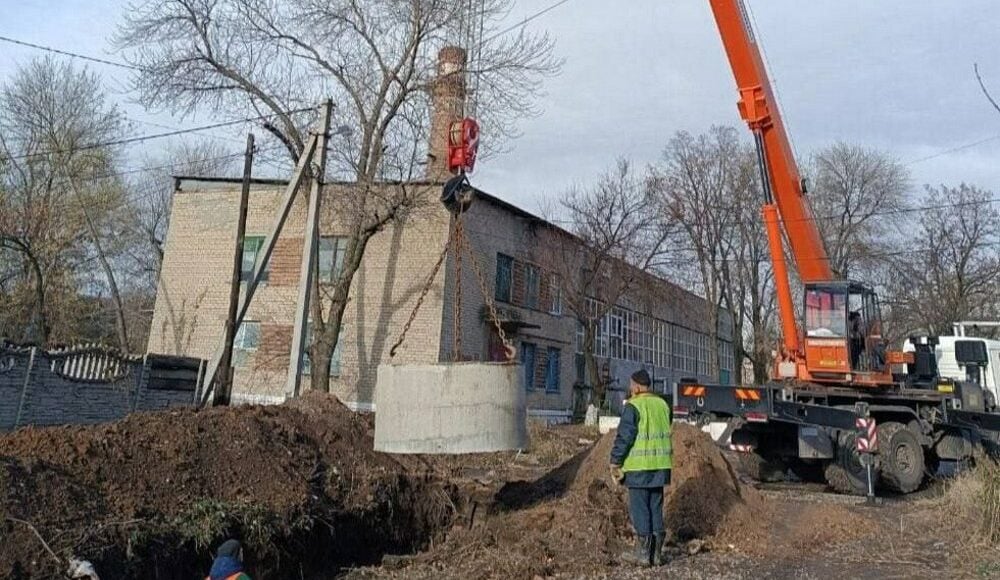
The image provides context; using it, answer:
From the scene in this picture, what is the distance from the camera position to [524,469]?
17.1 meters

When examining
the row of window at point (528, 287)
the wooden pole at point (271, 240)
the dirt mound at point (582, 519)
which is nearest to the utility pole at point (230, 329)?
the wooden pole at point (271, 240)

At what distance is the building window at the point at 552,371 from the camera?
29.9m

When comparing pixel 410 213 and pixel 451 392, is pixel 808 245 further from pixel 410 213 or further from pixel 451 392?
pixel 410 213

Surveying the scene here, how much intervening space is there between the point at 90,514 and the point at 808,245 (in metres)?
12.3

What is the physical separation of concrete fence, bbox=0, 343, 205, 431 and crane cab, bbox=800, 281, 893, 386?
13.0 meters

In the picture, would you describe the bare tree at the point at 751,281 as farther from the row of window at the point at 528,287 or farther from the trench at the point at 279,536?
the trench at the point at 279,536

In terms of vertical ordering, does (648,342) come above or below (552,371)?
above

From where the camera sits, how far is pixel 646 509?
25.4 feet

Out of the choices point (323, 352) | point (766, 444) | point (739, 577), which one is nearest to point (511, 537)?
point (739, 577)

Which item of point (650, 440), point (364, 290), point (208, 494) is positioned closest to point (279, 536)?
point (208, 494)

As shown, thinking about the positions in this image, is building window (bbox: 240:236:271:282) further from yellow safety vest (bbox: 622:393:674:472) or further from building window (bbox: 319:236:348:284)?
yellow safety vest (bbox: 622:393:674:472)

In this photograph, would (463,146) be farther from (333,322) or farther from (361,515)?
(333,322)

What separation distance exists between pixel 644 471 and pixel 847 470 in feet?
24.8

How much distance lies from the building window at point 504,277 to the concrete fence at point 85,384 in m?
10.1
